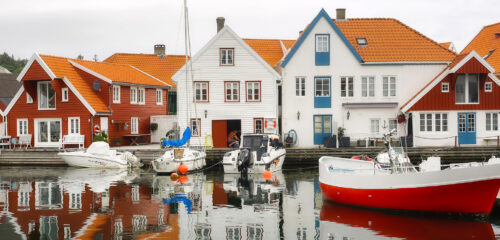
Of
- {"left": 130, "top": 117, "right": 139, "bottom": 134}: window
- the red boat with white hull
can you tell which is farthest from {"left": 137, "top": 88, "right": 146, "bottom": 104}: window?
the red boat with white hull

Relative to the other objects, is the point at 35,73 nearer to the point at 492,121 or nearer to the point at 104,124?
the point at 104,124

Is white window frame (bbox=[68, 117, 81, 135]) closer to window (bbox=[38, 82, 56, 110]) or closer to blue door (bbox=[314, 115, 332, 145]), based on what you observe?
window (bbox=[38, 82, 56, 110])

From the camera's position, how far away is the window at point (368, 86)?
122ft

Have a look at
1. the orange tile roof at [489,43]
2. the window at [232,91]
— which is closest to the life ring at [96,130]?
the window at [232,91]

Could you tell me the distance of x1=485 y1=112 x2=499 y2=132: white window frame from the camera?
117 feet

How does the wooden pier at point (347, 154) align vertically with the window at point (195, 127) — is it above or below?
below

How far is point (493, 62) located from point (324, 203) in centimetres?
2784

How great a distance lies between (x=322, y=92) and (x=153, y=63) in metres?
20.3

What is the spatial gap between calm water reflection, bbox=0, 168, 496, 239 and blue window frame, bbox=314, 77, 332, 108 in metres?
9.11

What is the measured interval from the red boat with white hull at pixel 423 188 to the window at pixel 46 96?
81.1 ft

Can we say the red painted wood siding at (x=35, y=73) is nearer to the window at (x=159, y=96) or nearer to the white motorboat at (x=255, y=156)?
the window at (x=159, y=96)

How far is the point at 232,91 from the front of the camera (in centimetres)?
3709

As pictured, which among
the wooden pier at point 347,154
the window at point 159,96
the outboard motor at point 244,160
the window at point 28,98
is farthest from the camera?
the window at point 159,96

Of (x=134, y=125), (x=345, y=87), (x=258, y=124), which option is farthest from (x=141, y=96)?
(x=345, y=87)
